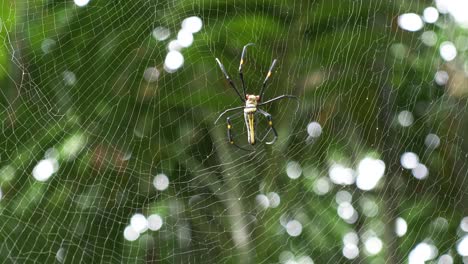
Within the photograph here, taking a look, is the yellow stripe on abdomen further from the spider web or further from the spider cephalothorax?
the spider web

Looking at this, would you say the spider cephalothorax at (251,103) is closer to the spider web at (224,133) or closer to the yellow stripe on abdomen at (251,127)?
the yellow stripe on abdomen at (251,127)

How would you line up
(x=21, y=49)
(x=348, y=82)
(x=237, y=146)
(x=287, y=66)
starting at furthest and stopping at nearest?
(x=348, y=82) < (x=287, y=66) < (x=237, y=146) < (x=21, y=49)

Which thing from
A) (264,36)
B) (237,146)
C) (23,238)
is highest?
(264,36)

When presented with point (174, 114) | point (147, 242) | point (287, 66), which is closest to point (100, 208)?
point (147, 242)

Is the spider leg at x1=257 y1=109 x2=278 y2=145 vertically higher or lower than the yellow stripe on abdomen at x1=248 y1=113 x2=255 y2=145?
higher

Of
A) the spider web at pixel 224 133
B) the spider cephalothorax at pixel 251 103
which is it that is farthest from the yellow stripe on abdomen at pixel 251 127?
the spider web at pixel 224 133

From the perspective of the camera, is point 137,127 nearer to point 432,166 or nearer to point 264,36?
point 264,36

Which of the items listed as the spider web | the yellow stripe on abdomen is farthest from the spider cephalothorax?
the spider web

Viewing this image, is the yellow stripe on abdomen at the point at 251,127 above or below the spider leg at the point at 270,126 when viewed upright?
below
